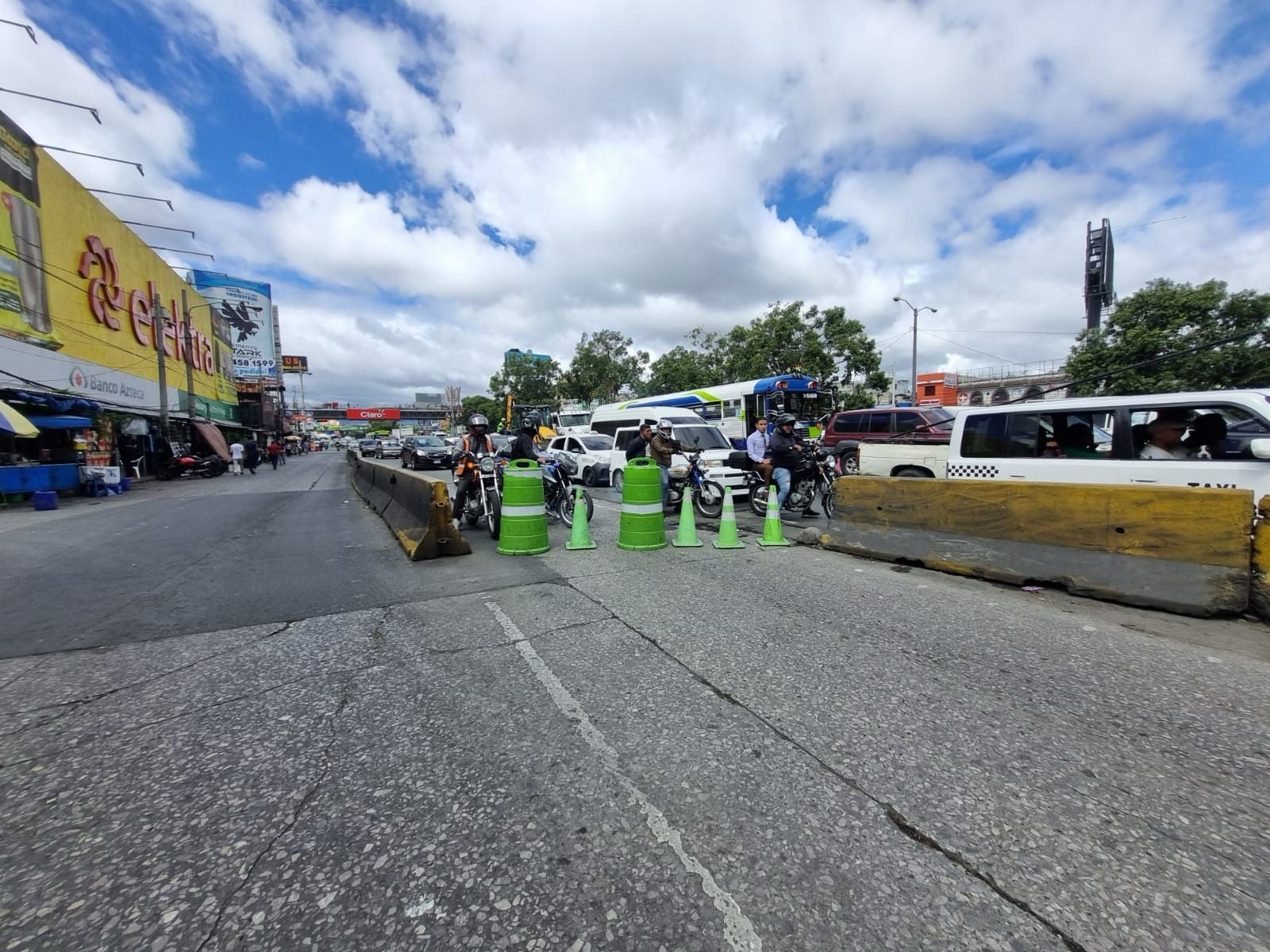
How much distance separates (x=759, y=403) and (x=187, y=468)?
23850 mm

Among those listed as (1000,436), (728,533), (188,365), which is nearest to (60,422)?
(188,365)

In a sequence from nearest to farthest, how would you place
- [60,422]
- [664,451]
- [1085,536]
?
1. [1085,536]
2. [664,451]
3. [60,422]

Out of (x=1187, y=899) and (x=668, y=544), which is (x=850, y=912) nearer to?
(x=1187, y=899)

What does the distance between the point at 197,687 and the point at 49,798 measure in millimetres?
1114

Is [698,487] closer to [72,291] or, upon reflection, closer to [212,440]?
[72,291]

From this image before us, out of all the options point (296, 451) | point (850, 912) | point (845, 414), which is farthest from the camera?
point (296, 451)

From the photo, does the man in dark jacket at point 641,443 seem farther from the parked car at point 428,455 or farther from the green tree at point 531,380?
the green tree at point 531,380

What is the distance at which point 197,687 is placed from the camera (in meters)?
3.55

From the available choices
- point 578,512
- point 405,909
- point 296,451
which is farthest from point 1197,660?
point 296,451

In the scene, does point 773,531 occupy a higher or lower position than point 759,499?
lower

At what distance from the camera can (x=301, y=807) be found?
2377 millimetres


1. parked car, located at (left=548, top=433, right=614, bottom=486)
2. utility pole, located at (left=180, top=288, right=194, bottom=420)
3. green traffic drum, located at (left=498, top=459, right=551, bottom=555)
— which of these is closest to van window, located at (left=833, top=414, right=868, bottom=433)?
parked car, located at (left=548, top=433, right=614, bottom=486)

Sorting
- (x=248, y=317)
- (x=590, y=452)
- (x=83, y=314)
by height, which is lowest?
(x=590, y=452)

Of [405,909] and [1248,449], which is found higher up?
[1248,449]
